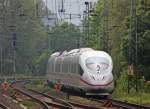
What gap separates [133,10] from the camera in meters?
43.4

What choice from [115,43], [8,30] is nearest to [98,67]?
[115,43]

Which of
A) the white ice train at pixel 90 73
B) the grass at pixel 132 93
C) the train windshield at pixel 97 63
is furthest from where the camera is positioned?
the train windshield at pixel 97 63

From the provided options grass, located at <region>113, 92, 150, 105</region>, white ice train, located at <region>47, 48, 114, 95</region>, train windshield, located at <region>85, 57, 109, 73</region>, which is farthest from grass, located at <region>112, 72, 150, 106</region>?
train windshield, located at <region>85, 57, 109, 73</region>

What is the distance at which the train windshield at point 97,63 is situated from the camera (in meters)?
35.7

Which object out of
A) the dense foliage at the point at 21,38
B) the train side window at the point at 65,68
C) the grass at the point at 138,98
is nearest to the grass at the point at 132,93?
the grass at the point at 138,98

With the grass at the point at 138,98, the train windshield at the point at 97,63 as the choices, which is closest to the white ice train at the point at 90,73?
the train windshield at the point at 97,63

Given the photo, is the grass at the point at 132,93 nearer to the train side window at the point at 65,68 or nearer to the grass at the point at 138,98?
the grass at the point at 138,98

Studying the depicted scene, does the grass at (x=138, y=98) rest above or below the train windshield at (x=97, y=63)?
below

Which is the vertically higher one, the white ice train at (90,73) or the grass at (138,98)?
the white ice train at (90,73)

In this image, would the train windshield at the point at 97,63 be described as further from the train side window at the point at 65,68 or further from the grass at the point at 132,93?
the train side window at the point at 65,68

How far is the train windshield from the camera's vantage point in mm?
35688

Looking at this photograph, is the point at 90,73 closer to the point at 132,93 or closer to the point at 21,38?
the point at 132,93

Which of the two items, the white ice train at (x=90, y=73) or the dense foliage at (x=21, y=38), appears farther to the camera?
the dense foliage at (x=21, y=38)

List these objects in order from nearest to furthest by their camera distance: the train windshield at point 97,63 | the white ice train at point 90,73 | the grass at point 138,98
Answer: the grass at point 138,98 → the white ice train at point 90,73 → the train windshield at point 97,63
